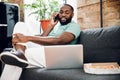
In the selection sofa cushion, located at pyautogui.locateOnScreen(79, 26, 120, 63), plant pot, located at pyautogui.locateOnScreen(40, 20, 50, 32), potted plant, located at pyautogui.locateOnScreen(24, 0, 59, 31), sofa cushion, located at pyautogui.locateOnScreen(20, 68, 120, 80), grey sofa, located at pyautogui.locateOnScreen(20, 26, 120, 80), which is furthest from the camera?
potted plant, located at pyautogui.locateOnScreen(24, 0, 59, 31)

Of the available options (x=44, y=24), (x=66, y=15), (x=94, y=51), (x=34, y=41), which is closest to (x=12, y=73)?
(x=34, y=41)

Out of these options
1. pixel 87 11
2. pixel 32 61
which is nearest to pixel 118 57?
pixel 32 61

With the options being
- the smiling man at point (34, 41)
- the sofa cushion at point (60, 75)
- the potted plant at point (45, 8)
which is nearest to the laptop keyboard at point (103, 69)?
the sofa cushion at point (60, 75)

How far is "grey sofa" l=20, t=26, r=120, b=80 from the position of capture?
5.75ft

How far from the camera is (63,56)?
1840 millimetres

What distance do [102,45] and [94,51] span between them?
9 centimetres

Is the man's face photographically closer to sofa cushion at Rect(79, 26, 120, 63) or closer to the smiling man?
the smiling man

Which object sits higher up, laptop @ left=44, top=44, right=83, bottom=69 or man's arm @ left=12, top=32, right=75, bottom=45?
man's arm @ left=12, top=32, right=75, bottom=45

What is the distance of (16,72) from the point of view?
197 centimetres

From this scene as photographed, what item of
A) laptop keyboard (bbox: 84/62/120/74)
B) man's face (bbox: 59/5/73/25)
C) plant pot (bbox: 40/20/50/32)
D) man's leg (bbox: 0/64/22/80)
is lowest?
man's leg (bbox: 0/64/22/80)

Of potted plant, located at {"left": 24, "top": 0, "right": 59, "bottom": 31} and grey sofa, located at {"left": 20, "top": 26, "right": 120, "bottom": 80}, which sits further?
potted plant, located at {"left": 24, "top": 0, "right": 59, "bottom": 31}

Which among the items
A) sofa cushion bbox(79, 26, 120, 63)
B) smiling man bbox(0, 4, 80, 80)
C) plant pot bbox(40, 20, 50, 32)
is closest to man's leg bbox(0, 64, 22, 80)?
smiling man bbox(0, 4, 80, 80)

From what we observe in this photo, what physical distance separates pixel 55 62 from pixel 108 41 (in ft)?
1.59

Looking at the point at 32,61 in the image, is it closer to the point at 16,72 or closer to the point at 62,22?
the point at 16,72
